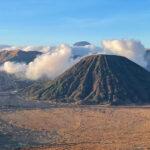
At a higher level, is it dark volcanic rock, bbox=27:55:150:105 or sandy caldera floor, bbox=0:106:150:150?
dark volcanic rock, bbox=27:55:150:105

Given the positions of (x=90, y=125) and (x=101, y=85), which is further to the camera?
(x=101, y=85)

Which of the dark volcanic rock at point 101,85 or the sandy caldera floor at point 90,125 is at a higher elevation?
the dark volcanic rock at point 101,85

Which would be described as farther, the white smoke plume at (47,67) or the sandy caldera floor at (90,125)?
the white smoke plume at (47,67)

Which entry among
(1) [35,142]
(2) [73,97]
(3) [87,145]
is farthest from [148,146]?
(2) [73,97]

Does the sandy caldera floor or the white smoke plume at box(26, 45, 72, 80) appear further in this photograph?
the white smoke plume at box(26, 45, 72, 80)

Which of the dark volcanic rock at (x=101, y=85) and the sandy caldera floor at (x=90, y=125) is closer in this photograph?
the sandy caldera floor at (x=90, y=125)
